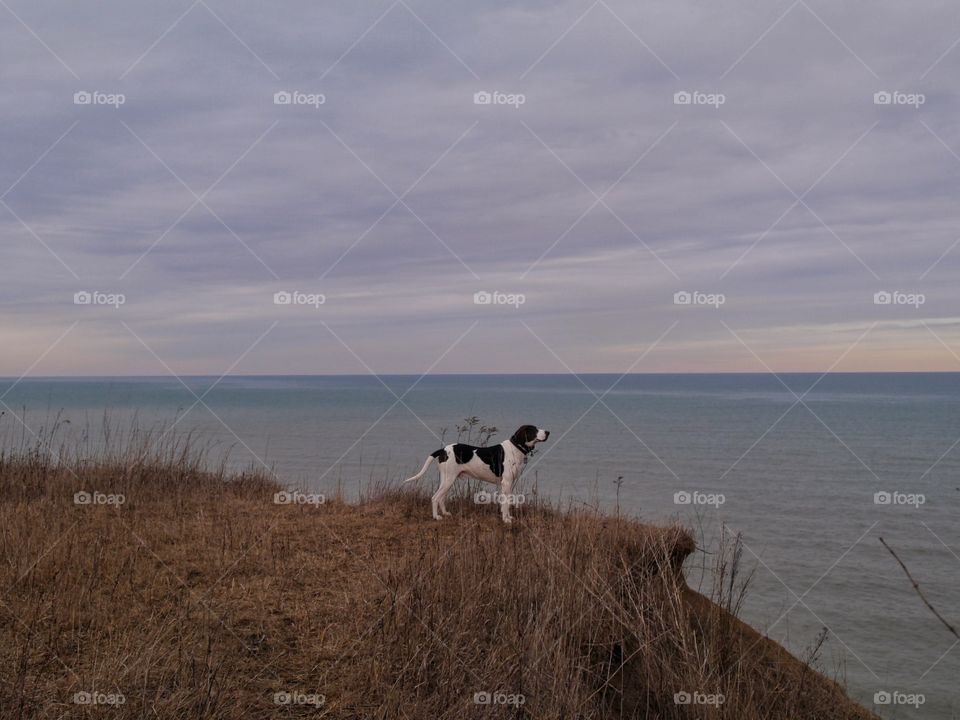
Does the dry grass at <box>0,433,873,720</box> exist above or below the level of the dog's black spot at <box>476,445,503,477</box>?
below

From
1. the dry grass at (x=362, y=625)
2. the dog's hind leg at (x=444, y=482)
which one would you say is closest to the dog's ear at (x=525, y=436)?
the dog's hind leg at (x=444, y=482)

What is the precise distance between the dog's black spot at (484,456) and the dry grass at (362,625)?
0.95m

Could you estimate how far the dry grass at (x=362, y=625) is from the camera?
5.77 meters

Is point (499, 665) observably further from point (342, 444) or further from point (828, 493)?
point (342, 444)

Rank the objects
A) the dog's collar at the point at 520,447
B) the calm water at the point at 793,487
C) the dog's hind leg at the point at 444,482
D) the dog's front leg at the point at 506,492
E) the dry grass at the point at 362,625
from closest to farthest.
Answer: the dry grass at the point at 362,625 < the dog's front leg at the point at 506,492 < the dog's hind leg at the point at 444,482 < the dog's collar at the point at 520,447 < the calm water at the point at 793,487

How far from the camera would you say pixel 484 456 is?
10977mm

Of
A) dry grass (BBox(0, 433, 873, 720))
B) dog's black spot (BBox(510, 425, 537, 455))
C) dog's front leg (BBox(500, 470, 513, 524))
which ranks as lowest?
dry grass (BBox(0, 433, 873, 720))

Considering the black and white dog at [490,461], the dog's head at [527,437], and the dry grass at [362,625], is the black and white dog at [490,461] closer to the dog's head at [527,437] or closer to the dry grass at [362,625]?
the dog's head at [527,437]

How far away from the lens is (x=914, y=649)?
42.3 feet

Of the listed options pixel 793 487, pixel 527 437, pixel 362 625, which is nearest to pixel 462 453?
pixel 527 437

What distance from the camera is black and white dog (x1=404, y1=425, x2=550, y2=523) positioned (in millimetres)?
10953

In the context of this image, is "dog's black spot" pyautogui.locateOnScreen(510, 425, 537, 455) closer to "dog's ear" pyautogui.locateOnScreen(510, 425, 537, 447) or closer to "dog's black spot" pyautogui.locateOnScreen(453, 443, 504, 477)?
"dog's ear" pyautogui.locateOnScreen(510, 425, 537, 447)

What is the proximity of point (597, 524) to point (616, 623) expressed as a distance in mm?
2443

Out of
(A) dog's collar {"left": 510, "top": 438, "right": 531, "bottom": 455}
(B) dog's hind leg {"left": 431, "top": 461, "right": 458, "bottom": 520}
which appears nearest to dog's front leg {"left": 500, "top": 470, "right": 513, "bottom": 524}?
(A) dog's collar {"left": 510, "top": 438, "right": 531, "bottom": 455}
